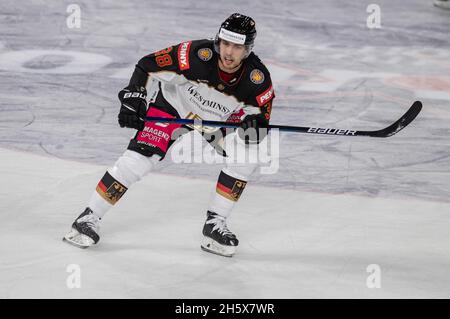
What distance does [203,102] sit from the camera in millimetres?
5305

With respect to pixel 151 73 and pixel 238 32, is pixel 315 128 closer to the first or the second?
pixel 238 32

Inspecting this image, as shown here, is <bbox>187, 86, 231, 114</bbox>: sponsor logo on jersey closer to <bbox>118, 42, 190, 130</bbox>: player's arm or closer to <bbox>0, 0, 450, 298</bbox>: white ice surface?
<bbox>118, 42, 190, 130</bbox>: player's arm

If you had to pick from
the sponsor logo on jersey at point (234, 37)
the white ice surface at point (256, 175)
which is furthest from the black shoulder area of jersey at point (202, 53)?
the white ice surface at point (256, 175)

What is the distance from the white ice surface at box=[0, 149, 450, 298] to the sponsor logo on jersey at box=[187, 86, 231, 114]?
30.4 inches

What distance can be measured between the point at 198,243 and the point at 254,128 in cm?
79

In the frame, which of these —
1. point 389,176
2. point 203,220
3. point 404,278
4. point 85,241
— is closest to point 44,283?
point 85,241

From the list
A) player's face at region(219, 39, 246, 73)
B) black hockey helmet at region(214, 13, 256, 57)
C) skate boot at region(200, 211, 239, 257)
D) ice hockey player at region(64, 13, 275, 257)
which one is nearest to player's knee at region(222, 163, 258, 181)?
ice hockey player at region(64, 13, 275, 257)

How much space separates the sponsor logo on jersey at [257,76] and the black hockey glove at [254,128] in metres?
0.19

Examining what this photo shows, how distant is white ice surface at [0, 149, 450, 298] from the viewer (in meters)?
4.70

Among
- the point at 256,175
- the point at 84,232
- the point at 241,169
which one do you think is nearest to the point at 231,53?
the point at 241,169

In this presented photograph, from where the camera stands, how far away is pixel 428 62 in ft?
31.9

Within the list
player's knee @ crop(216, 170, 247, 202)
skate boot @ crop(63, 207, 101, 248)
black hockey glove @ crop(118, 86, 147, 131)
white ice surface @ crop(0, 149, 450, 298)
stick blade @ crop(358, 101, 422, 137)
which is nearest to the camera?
white ice surface @ crop(0, 149, 450, 298)

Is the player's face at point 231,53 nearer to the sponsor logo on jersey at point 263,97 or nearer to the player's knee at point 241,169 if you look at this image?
the sponsor logo on jersey at point 263,97

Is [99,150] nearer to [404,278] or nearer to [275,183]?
[275,183]
